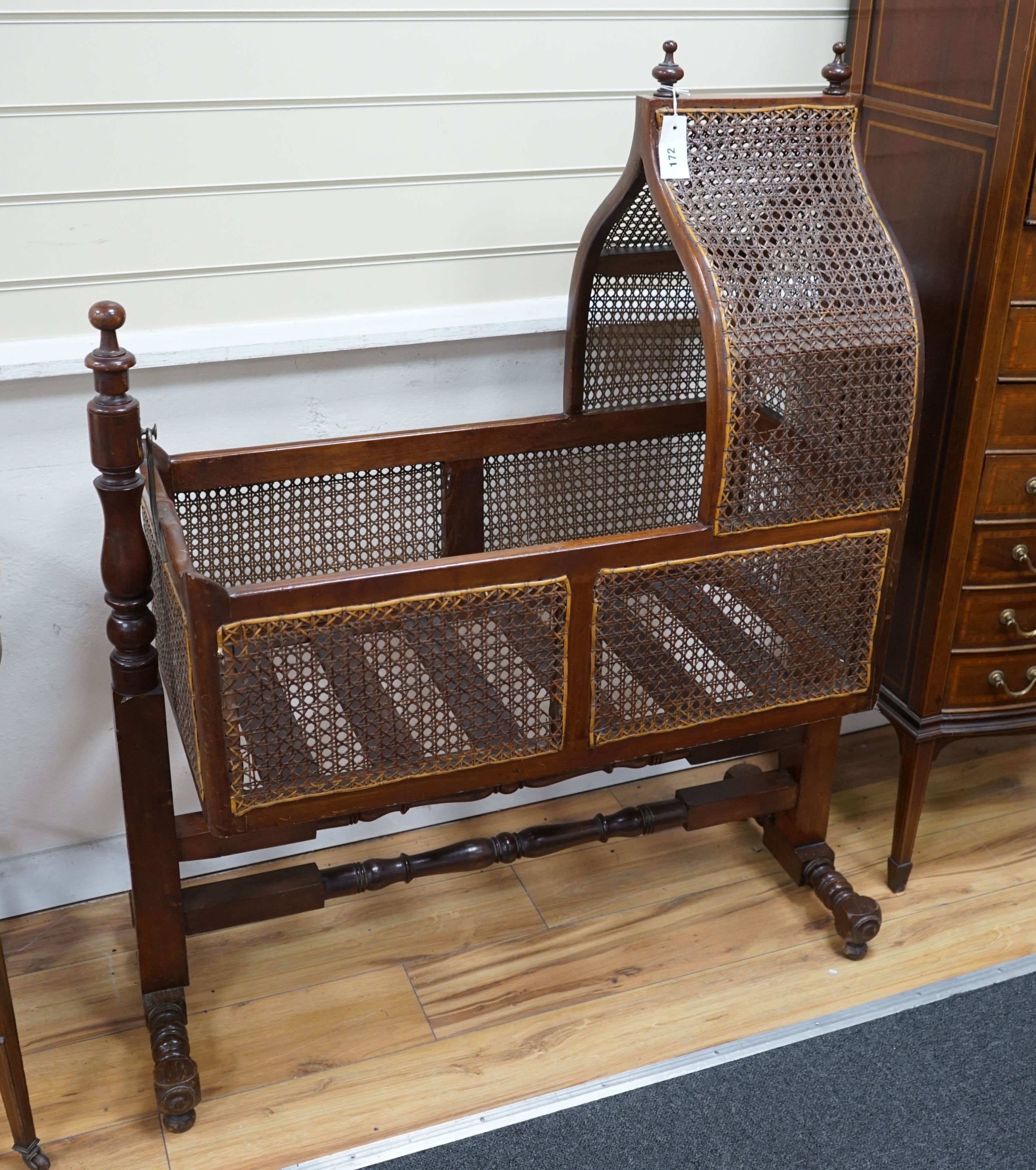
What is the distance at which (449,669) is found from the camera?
5.10 ft

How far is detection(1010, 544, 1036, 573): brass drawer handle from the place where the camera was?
1.87m

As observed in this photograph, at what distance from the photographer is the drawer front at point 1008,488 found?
1.82 m

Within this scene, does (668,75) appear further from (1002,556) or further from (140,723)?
(140,723)

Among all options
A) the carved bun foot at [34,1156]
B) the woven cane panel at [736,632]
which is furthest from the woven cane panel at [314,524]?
the carved bun foot at [34,1156]

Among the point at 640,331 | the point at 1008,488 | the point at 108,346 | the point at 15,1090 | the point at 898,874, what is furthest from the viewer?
the point at 898,874

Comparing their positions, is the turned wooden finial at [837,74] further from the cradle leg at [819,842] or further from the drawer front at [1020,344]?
the cradle leg at [819,842]

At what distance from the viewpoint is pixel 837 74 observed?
1.68m

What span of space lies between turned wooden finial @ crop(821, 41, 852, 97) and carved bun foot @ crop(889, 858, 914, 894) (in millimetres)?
1168

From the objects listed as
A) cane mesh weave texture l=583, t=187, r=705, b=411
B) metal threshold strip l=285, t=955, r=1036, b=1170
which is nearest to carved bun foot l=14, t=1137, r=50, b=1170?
metal threshold strip l=285, t=955, r=1036, b=1170

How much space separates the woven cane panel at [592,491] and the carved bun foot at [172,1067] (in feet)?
2.61

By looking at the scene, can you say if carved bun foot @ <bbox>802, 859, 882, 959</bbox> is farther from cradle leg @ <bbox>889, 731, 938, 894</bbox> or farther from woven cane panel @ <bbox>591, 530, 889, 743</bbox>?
woven cane panel @ <bbox>591, 530, 889, 743</bbox>

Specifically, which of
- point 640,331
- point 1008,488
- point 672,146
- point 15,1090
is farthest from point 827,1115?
point 672,146

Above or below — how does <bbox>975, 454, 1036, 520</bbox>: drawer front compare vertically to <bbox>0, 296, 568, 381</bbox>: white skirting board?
below

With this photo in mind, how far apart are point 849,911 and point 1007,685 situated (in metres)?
0.43
